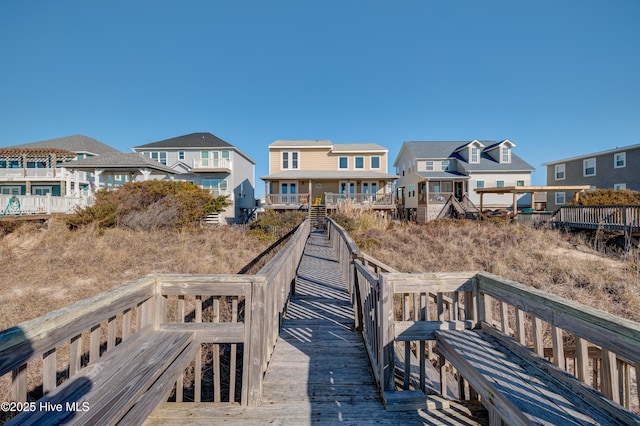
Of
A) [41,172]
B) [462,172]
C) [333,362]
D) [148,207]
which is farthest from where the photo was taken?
[462,172]

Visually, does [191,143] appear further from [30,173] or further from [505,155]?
[505,155]

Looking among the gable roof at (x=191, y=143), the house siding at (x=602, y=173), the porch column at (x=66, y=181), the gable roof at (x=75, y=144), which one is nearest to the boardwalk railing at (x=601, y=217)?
the house siding at (x=602, y=173)

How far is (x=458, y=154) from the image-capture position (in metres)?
30.2

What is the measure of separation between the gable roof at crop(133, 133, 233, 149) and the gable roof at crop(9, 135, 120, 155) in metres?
7.40

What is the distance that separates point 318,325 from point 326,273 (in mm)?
3356

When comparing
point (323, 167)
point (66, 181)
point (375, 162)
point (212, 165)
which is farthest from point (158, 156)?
point (375, 162)

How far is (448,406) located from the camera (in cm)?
251

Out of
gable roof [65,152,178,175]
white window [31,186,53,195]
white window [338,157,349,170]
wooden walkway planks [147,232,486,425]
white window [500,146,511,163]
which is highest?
white window [500,146,511,163]

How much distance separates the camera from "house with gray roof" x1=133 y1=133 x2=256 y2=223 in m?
27.1

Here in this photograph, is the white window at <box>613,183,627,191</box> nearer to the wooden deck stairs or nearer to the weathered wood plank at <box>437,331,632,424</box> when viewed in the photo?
the wooden deck stairs

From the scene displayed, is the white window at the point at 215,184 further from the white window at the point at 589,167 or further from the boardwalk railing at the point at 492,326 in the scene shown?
the white window at the point at 589,167

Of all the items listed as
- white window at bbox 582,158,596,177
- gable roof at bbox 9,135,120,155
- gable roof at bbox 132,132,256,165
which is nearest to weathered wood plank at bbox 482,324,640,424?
gable roof at bbox 132,132,256,165

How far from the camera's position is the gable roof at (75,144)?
3027 cm

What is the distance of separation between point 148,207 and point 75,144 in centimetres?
2361
